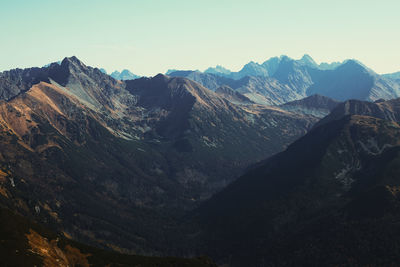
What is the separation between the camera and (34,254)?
192625 mm

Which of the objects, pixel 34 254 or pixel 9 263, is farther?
pixel 34 254

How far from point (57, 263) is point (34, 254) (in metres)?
13.7

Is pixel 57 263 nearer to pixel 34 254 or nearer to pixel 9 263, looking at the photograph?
pixel 34 254

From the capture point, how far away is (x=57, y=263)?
19950 centimetres

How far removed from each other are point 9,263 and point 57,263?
27634 millimetres

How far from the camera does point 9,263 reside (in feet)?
582

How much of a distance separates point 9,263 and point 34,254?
1613 cm

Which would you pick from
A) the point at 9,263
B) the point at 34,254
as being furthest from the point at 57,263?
the point at 9,263

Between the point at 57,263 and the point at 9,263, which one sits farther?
the point at 57,263
